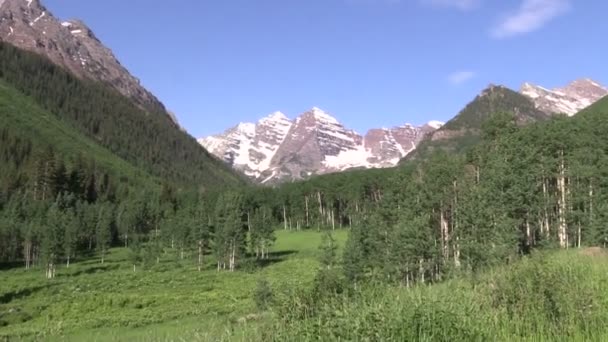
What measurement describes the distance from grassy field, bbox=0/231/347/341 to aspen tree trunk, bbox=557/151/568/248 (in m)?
31.2

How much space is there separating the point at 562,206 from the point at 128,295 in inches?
2223

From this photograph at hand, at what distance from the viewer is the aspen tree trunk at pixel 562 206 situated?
65062mm

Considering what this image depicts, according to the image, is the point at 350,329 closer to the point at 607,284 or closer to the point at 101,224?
the point at 607,284

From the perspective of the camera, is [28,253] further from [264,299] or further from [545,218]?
[264,299]

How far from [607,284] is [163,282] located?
82.7 metres

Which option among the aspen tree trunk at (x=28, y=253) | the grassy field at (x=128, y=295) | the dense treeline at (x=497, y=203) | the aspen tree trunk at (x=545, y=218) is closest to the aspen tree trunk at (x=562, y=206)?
the dense treeline at (x=497, y=203)

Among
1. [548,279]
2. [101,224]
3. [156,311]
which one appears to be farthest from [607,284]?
[101,224]

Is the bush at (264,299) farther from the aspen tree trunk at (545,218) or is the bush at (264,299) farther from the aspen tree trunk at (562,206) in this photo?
the aspen tree trunk at (545,218)

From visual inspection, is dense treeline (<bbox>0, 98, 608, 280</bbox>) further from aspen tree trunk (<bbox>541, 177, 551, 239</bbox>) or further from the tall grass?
the tall grass

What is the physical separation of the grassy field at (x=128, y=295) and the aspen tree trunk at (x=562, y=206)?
102 ft

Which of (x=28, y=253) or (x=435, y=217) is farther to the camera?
(x=28, y=253)

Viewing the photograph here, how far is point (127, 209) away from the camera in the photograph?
162125 mm

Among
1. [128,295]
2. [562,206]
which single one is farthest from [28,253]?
[562,206]

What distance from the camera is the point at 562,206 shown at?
6894 centimetres
